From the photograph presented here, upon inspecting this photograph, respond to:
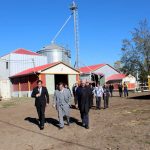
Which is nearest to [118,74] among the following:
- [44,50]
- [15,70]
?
[44,50]

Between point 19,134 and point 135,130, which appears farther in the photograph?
point 19,134

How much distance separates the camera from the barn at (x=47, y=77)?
4434 cm

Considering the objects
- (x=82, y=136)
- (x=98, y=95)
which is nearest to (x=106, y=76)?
(x=98, y=95)

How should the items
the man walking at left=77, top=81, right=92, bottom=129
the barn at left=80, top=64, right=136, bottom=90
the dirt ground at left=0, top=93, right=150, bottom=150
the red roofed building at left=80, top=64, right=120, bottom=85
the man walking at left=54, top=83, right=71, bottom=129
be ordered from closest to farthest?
the dirt ground at left=0, top=93, right=150, bottom=150
the man walking at left=77, top=81, right=92, bottom=129
the man walking at left=54, top=83, right=71, bottom=129
the red roofed building at left=80, top=64, right=120, bottom=85
the barn at left=80, top=64, right=136, bottom=90

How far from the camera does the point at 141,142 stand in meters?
9.66

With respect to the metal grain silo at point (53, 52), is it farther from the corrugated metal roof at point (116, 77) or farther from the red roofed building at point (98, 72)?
the corrugated metal roof at point (116, 77)

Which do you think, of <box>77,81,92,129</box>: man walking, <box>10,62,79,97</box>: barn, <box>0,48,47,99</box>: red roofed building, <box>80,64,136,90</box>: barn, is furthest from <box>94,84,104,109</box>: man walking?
<box>80,64,136,90</box>: barn

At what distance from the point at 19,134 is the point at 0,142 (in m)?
1.53

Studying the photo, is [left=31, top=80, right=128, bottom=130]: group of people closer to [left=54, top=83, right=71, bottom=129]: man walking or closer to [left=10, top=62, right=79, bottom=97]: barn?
[left=54, top=83, right=71, bottom=129]: man walking

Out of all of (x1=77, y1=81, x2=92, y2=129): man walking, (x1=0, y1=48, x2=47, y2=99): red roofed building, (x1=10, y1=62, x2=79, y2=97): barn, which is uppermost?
(x1=0, y1=48, x2=47, y2=99): red roofed building

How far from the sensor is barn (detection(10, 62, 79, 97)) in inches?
1746

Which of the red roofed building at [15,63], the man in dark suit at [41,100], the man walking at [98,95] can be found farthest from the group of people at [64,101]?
the red roofed building at [15,63]

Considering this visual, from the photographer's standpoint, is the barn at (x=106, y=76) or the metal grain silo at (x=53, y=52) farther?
the barn at (x=106, y=76)

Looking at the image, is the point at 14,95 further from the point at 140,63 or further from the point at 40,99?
the point at 40,99
